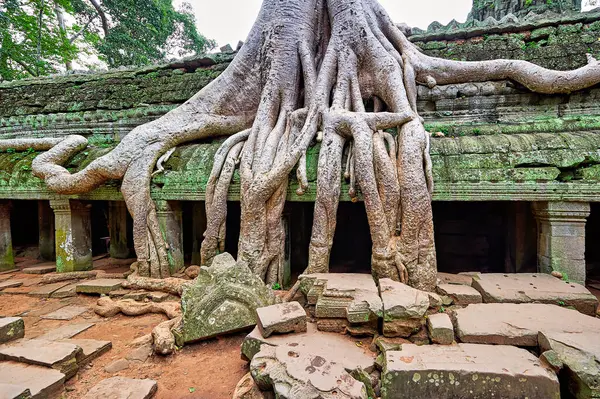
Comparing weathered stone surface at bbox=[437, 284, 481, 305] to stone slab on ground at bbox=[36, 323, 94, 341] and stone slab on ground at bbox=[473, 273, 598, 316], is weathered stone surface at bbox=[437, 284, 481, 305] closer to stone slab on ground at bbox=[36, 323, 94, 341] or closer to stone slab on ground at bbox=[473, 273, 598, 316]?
stone slab on ground at bbox=[473, 273, 598, 316]

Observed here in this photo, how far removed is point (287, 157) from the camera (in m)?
3.74

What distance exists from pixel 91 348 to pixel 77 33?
14602 mm

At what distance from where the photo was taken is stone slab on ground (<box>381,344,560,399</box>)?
166 centimetres

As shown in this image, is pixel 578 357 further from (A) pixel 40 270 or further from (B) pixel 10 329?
(A) pixel 40 270

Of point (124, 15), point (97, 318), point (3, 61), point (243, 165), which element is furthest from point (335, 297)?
point (3, 61)

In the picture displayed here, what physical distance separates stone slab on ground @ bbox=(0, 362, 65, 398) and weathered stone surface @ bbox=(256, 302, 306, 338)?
4.73ft

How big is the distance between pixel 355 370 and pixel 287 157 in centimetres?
251

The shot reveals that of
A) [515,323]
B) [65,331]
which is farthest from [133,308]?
[515,323]

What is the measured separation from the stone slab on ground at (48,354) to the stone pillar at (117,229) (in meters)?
4.07

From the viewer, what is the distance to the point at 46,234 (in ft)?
21.2

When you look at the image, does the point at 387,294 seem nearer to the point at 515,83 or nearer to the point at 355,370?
the point at 355,370

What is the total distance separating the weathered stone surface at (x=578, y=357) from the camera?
1652 millimetres

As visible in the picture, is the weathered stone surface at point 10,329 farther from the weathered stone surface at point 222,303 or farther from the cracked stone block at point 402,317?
the cracked stone block at point 402,317

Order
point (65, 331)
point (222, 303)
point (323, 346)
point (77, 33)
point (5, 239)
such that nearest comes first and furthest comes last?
point (323, 346) → point (222, 303) → point (65, 331) → point (5, 239) → point (77, 33)
